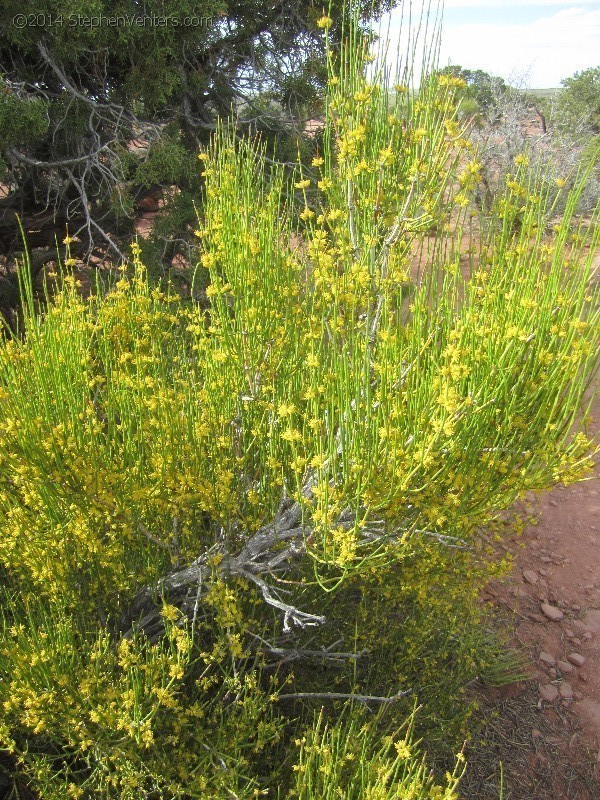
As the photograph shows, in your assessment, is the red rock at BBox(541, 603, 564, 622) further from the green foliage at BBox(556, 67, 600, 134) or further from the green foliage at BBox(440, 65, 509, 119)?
the green foliage at BBox(556, 67, 600, 134)

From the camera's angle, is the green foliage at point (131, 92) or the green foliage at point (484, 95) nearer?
the green foliage at point (131, 92)

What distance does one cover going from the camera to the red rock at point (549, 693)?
12.5 feet

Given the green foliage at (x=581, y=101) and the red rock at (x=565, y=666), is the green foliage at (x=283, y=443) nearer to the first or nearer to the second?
the red rock at (x=565, y=666)

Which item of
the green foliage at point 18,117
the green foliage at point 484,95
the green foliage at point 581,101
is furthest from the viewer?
the green foliage at point 581,101

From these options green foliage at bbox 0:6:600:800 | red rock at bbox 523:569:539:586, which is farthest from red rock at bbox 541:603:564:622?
green foliage at bbox 0:6:600:800

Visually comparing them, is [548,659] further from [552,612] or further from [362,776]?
[362,776]

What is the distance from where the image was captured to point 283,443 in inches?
92.4

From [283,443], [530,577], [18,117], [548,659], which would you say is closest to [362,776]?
[283,443]

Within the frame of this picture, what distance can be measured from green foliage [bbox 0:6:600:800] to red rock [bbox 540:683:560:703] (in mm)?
1487

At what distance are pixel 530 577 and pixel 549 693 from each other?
106cm

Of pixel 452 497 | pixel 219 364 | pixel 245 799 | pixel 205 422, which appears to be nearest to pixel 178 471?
pixel 205 422

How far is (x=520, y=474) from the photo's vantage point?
1.93m

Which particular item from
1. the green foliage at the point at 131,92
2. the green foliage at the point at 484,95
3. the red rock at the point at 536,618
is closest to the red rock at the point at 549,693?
the red rock at the point at 536,618

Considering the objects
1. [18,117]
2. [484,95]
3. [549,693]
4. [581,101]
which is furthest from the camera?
[581,101]
